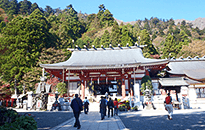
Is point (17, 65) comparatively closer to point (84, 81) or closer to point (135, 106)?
point (84, 81)

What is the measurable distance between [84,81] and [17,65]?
14057 millimetres

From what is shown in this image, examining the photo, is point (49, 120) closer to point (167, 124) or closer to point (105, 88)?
point (167, 124)

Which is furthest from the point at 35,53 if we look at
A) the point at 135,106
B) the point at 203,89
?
the point at 203,89

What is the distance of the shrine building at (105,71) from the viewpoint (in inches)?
893

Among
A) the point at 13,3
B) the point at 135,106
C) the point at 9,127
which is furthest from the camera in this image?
the point at 13,3

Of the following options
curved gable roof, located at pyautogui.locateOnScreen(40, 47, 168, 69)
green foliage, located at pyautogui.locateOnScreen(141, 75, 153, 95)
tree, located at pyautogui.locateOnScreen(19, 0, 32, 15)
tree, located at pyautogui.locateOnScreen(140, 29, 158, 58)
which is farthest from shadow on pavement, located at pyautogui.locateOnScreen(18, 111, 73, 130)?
tree, located at pyautogui.locateOnScreen(19, 0, 32, 15)

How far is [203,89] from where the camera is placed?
2403 centimetres

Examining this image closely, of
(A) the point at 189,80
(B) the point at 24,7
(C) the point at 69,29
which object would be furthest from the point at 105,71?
(B) the point at 24,7

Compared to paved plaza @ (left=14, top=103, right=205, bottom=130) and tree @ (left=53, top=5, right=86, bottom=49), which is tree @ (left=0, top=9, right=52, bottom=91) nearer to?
tree @ (left=53, top=5, right=86, bottom=49)

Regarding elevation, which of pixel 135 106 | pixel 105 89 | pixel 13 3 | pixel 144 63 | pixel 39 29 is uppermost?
pixel 13 3

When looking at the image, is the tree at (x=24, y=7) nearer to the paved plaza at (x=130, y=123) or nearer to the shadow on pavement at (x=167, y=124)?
the paved plaza at (x=130, y=123)

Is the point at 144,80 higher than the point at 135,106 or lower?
higher

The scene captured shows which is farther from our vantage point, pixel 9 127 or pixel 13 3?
pixel 13 3

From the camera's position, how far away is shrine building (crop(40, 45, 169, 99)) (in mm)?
22688
